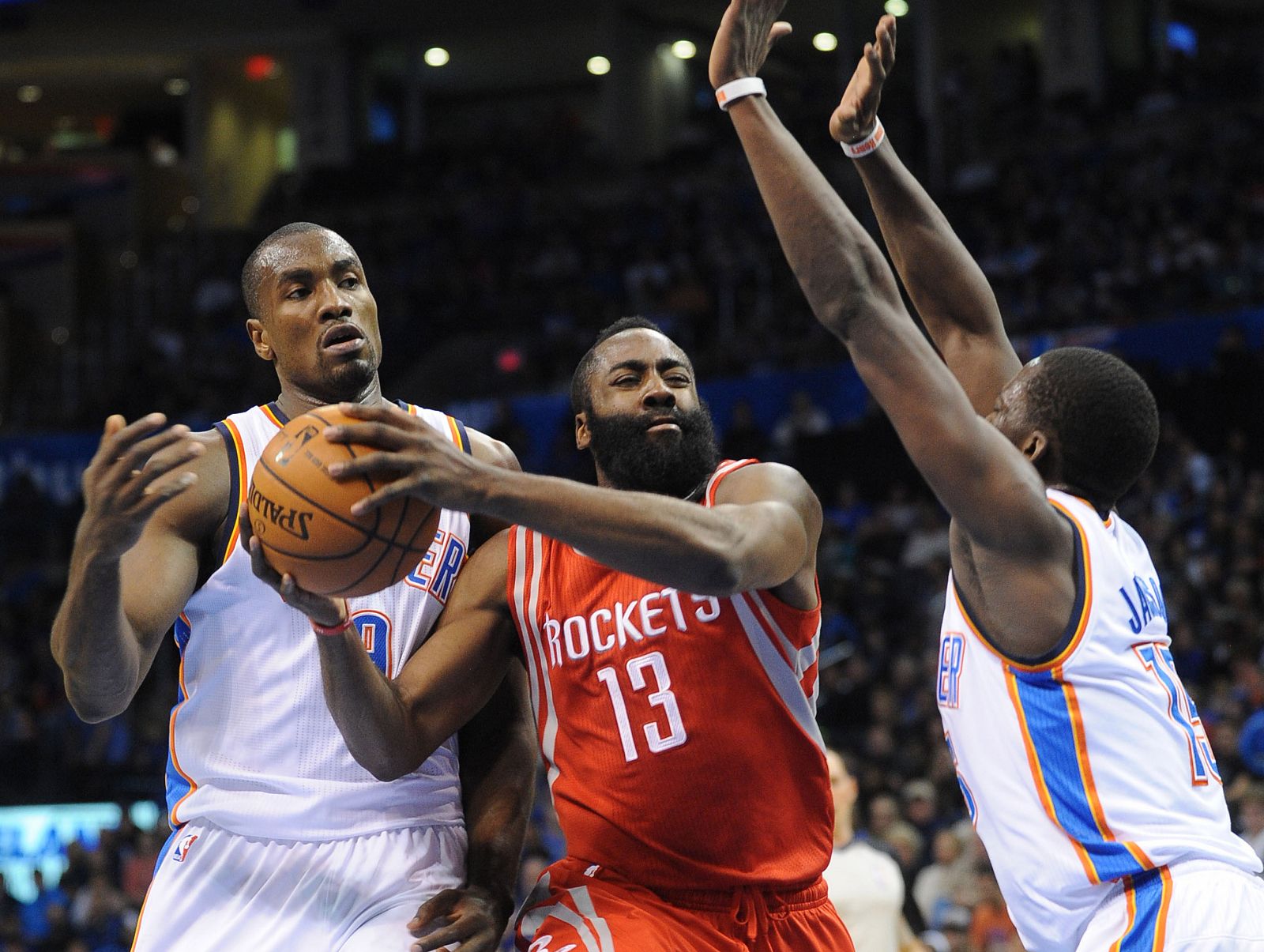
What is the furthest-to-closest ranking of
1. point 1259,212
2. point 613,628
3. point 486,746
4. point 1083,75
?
1. point 1083,75
2. point 1259,212
3. point 486,746
4. point 613,628

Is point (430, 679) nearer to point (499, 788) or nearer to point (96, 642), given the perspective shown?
point (499, 788)

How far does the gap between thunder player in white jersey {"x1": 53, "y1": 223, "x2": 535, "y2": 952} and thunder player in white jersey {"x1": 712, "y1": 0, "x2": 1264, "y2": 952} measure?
1.29 m

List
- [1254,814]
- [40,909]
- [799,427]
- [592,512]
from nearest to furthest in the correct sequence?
[592,512], [1254,814], [40,909], [799,427]

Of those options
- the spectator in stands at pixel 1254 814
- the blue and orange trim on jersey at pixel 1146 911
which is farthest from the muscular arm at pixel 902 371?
the spectator in stands at pixel 1254 814

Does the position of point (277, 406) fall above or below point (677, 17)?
below

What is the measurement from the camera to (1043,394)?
3453 mm

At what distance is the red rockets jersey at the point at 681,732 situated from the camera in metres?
3.73

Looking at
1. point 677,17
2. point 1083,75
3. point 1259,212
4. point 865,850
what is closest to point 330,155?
point 677,17

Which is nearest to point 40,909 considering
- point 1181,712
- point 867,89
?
point 867,89

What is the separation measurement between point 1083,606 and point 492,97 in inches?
992

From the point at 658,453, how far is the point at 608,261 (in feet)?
56.1

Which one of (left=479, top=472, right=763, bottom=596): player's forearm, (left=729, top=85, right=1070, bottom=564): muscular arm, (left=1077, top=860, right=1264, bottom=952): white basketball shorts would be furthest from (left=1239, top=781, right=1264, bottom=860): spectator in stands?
(left=479, top=472, right=763, bottom=596): player's forearm

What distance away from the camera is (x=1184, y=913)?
3127 millimetres

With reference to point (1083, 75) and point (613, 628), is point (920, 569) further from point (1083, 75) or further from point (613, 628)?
point (1083, 75)
